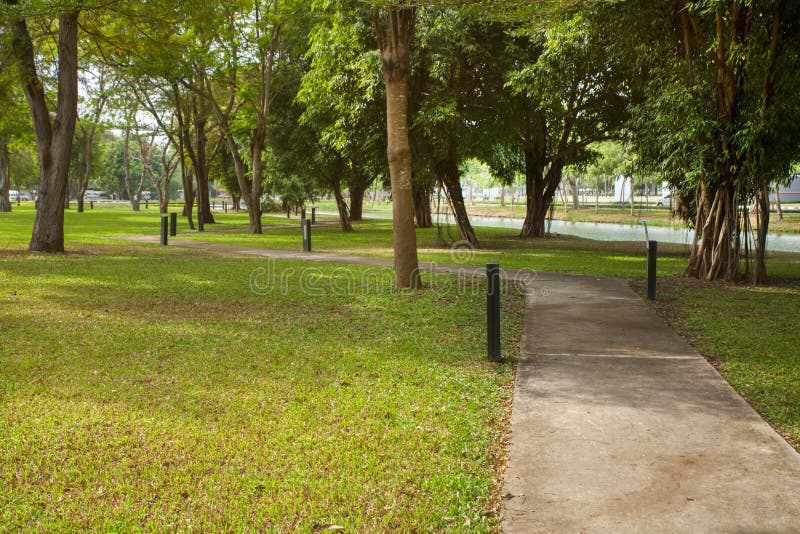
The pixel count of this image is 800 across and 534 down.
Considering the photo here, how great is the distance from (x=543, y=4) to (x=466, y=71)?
25.2 ft

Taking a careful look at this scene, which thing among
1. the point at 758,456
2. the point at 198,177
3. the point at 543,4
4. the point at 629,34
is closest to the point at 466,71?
the point at 629,34

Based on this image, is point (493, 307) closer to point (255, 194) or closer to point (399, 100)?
point (399, 100)

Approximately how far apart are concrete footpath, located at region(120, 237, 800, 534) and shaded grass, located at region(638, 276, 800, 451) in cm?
23

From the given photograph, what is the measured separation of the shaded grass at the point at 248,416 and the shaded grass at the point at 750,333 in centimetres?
213

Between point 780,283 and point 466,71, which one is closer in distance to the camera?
point 780,283

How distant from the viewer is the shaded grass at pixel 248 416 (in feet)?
12.1

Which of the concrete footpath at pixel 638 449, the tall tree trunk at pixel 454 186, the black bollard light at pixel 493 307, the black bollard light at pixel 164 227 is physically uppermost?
the tall tree trunk at pixel 454 186

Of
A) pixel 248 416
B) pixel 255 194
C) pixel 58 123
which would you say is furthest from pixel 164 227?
pixel 248 416

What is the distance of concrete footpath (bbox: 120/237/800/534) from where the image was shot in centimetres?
357

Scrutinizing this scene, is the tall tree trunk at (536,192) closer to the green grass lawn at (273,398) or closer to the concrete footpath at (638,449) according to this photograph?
the green grass lawn at (273,398)

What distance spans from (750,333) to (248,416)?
6.37m

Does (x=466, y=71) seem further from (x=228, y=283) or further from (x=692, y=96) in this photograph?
(x=228, y=283)

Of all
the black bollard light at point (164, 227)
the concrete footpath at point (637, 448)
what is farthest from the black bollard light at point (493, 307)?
the black bollard light at point (164, 227)

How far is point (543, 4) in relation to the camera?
11484mm
